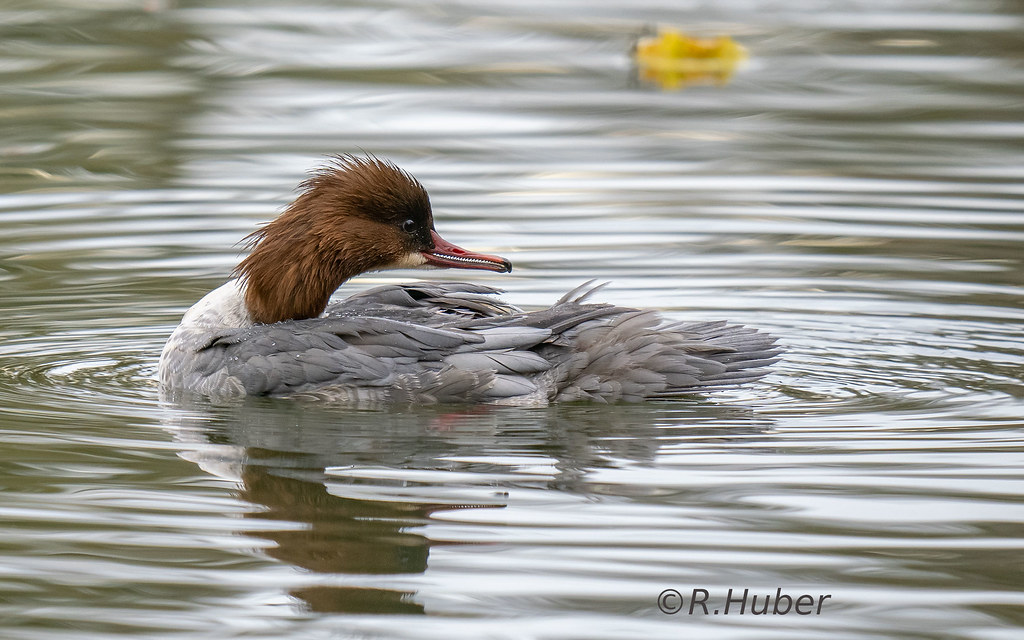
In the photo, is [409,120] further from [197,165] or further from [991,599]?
[991,599]

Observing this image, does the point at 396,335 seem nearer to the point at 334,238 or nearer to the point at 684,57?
the point at 334,238

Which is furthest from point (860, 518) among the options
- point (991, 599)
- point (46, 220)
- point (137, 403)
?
point (46, 220)

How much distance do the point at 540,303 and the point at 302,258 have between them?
1642 mm

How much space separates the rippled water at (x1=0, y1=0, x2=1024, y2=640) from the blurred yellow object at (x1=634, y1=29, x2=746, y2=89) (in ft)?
1.20

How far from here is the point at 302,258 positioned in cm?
645

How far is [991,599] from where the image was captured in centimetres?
420

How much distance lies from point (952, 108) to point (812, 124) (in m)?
1.17

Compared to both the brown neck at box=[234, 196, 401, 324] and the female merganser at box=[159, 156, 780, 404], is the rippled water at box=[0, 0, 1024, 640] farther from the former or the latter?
the brown neck at box=[234, 196, 401, 324]

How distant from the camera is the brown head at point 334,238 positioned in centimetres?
644

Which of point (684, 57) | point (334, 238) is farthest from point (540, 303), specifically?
point (684, 57)

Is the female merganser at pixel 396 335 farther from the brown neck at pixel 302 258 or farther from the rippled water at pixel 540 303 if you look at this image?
the rippled water at pixel 540 303

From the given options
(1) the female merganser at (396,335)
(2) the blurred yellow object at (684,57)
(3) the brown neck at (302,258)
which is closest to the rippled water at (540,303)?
(1) the female merganser at (396,335)

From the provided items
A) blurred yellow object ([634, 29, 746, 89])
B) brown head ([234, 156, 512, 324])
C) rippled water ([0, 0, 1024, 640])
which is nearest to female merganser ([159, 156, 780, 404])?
brown head ([234, 156, 512, 324])

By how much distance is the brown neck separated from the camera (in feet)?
21.1
